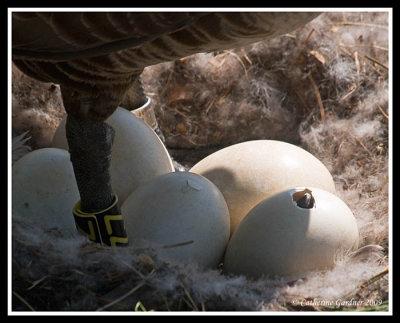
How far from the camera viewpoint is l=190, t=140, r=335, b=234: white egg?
1.48m

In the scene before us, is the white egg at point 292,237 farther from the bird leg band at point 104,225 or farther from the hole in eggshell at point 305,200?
the bird leg band at point 104,225

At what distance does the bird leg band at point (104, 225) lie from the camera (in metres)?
1.26

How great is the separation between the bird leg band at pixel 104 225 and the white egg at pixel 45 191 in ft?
0.23

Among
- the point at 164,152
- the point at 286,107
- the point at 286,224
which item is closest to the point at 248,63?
the point at 286,107

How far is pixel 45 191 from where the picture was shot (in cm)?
136

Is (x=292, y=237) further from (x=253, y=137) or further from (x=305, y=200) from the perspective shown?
(x=253, y=137)

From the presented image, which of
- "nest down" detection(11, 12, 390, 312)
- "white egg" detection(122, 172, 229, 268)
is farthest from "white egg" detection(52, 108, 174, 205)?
"nest down" detection(11, 12, 390, 312)

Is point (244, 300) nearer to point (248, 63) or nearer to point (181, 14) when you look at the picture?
point (181, 14)

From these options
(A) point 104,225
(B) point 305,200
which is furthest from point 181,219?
(B) point 305,200

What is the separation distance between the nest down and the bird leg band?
0.05 metres

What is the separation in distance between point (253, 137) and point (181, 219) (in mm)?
945

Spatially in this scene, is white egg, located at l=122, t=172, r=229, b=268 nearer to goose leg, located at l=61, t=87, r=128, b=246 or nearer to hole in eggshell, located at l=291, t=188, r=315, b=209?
goose leg, located at l=61, t=87, r=128, b=246

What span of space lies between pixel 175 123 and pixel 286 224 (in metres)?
1.01

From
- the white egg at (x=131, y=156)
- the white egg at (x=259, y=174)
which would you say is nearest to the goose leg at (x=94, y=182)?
the white egg at (x=131, y=156)
